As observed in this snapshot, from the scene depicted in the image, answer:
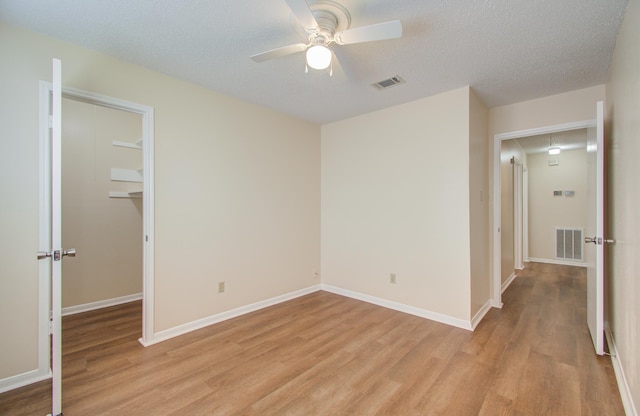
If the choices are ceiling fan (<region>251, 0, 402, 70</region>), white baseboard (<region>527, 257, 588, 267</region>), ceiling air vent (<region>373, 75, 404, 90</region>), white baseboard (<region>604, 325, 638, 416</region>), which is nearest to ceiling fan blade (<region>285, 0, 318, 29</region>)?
ceiling fan (<region>251, 0, 402, 70</region>)

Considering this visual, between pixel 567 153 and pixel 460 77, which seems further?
pixel 567 153

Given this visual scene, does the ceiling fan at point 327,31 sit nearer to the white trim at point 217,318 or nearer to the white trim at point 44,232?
the white trim at point 44,232

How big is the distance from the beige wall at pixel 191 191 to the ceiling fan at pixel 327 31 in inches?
54.5

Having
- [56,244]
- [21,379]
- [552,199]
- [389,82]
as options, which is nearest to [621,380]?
[389,82]

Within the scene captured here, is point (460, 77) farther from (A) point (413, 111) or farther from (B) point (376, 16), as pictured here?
(B) point (376, 16)

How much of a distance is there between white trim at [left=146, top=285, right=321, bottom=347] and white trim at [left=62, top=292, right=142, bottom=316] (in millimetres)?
1411

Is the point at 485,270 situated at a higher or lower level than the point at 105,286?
higher

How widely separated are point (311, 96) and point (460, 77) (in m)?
1.52

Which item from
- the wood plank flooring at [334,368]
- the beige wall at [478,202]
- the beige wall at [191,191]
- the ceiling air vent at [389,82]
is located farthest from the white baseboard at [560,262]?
the ceiling air vent at [389,82]

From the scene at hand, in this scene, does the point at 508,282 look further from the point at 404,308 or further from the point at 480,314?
the point at 404,308

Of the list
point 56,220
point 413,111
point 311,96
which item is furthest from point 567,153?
point 56,220

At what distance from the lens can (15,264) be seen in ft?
6.41

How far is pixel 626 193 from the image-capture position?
1815 mm

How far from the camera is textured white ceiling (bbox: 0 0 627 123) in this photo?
5.77ft
